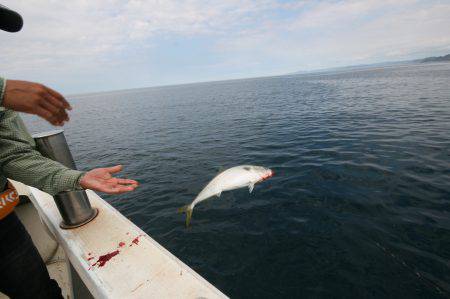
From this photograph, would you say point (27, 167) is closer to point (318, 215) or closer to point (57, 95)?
point (57, 95)

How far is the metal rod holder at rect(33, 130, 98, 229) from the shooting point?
4.15 meters

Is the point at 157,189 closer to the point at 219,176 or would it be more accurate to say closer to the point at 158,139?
the point at 219,176

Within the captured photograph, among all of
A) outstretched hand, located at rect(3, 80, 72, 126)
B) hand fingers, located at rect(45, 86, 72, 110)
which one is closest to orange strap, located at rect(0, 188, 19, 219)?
outstretched hand, located at rect(3, 80, 72, 126)

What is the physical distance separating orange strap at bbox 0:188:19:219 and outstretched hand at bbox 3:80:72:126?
1.35 meters

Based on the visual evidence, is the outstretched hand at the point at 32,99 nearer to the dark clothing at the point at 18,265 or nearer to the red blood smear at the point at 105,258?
the dark clothing at the point at 18,265

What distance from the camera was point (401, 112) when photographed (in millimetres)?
21344

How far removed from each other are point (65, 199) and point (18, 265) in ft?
4.46

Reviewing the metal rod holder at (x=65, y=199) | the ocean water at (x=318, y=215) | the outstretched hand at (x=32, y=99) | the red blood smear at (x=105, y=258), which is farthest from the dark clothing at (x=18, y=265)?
the ocean water at (x=318, y=215)

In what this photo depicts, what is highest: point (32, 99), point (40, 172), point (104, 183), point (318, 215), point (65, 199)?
point (32, 99)

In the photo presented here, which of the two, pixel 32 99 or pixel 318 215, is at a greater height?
pixel 32 99

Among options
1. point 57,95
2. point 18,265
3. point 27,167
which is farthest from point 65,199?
point 57,95

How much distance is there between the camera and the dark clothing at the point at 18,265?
110 inches

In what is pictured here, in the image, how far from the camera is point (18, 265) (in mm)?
2887

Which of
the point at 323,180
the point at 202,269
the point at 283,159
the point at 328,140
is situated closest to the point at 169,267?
the point at 202,269
